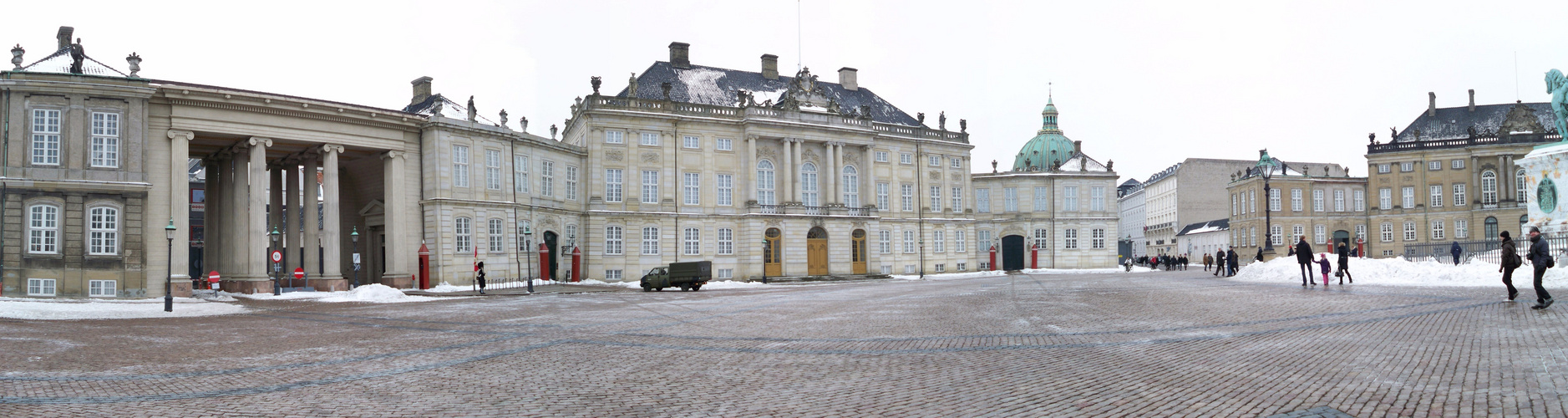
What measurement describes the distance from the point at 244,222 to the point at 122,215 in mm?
6201

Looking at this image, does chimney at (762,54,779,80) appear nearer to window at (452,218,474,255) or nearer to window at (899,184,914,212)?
window at (899,184,914,212)

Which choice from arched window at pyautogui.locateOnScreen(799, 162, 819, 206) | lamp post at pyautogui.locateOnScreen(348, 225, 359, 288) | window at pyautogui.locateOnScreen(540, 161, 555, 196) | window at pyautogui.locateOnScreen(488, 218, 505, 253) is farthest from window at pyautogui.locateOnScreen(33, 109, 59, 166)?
arched window at pyautogui.locateOnScreen(799, 162, 819, 206)

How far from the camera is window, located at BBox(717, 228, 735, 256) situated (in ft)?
187

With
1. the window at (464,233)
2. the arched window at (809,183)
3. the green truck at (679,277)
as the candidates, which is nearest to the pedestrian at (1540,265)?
the green truck at (679,277)

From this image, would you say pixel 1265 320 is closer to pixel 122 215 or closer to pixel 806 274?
pixel 122 215

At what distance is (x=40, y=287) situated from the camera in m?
31.2

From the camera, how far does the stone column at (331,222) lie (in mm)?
38844

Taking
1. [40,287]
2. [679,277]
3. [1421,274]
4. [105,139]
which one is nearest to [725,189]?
[679,277]

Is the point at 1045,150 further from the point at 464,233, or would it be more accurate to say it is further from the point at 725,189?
the point at 464,233

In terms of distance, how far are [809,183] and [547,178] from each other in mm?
17591

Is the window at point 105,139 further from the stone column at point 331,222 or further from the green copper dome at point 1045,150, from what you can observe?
the green copper dome at point 1045,150

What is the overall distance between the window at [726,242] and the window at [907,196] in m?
13.8

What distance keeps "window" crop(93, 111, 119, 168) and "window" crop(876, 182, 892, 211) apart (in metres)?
42.6

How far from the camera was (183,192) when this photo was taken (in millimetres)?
34781
